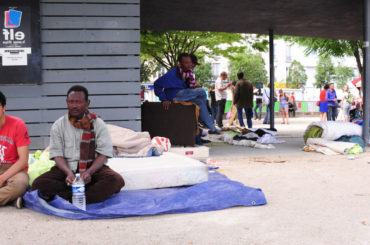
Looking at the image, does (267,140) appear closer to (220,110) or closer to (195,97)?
(195,97)

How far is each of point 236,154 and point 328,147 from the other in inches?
68.3

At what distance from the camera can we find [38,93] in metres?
7.70

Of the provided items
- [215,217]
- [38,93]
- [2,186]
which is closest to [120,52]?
[38,93]

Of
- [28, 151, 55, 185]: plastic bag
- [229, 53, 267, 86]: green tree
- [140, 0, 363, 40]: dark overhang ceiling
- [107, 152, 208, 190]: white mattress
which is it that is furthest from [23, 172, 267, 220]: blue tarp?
[229, 53, 267, 86]: green tree

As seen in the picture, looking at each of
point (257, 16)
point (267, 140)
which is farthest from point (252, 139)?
point (257, 16)

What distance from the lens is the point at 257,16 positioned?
12008mm

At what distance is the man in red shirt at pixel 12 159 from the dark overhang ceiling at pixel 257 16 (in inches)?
255

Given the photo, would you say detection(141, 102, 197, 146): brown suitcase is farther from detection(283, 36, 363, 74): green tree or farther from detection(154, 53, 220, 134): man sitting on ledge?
detection(283, 36, 363, 74): green tree

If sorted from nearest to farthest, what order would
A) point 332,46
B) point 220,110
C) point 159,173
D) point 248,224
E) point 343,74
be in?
point 248,224, point 159,173, point 220,110, point 332,46, point 343,74

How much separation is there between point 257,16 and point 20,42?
657 cm

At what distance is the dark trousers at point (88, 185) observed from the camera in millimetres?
4445

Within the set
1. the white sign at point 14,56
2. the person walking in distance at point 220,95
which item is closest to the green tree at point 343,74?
the person walking in distance at point 220,95

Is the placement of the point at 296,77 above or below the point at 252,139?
above

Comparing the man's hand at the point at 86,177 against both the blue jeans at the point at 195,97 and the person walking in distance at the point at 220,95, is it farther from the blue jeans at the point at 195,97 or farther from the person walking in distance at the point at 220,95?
the person walking in distance at the point at 220,95
